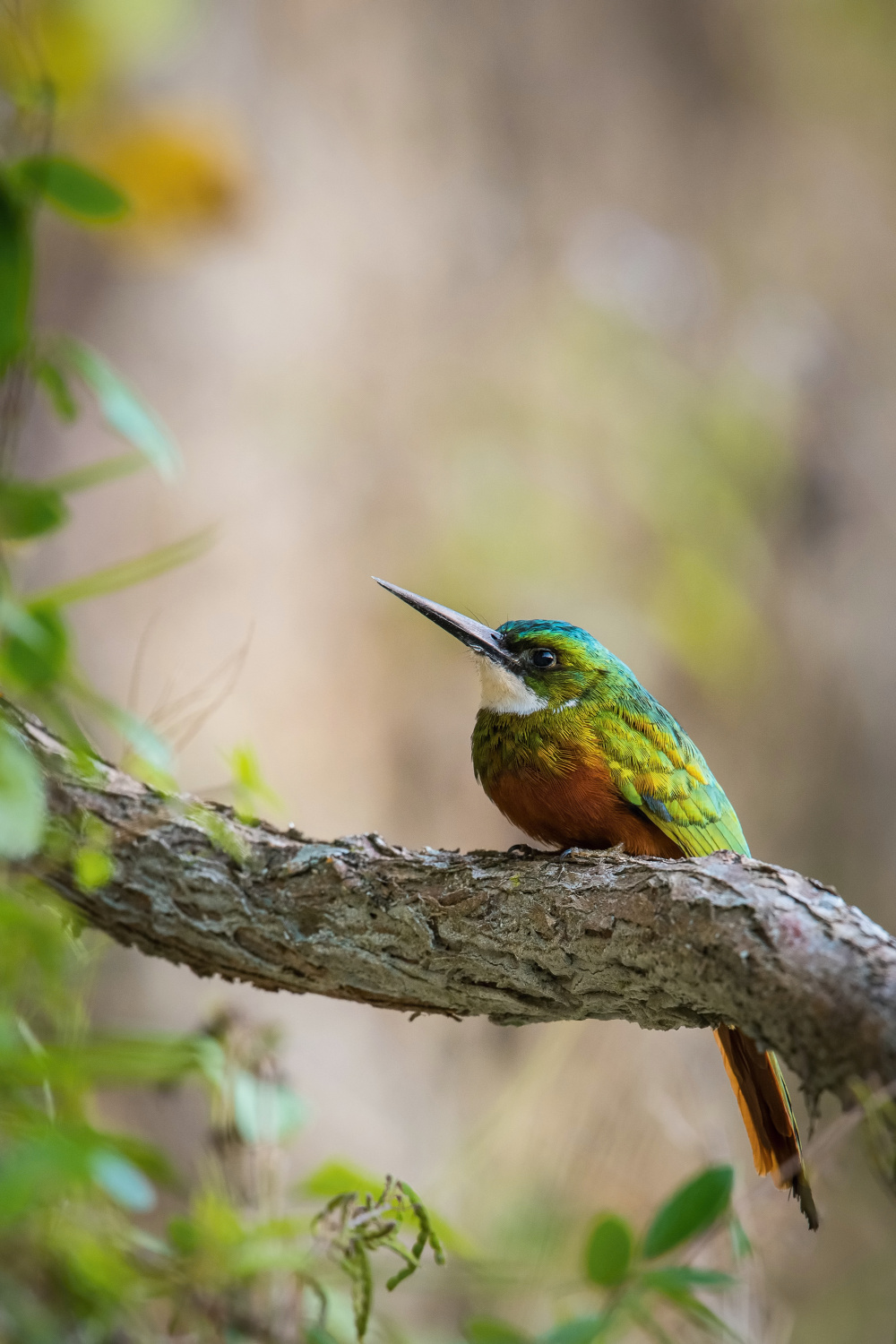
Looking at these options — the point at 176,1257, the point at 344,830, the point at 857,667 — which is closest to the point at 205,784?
the point at 344,830

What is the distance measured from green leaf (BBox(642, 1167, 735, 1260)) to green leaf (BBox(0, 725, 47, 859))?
1.01 metres

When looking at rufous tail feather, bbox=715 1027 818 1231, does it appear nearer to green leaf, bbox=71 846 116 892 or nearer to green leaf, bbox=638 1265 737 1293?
green leaf, bbox=638 1265 737 1293

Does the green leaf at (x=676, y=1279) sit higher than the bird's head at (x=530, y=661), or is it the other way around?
the bird's head at (x=530, y=661)

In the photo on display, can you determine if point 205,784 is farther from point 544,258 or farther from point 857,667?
point 857,667

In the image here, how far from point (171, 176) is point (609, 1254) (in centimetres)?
316

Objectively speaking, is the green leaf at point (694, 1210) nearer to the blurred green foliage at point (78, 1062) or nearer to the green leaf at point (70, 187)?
the blurred green foliage at point (78, 1062)

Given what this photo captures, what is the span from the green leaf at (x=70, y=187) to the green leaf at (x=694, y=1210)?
137 cm

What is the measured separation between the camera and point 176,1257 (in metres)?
1.38

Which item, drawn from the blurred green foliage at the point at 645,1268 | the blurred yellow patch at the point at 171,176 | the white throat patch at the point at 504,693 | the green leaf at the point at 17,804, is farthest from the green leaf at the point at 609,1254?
the blurred yellow patch at the point at 171,176

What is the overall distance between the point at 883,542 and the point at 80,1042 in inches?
207

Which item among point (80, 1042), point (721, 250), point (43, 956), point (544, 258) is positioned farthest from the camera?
point (721, 250)

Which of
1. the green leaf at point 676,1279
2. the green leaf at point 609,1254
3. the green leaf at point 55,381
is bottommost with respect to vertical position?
the green leaf at point 609,1254

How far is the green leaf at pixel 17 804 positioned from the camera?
0.75m

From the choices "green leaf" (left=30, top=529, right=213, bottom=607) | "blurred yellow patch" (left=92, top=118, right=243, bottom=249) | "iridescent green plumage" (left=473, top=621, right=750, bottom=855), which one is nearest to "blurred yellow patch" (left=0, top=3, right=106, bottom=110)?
"blurred yellow patch" (left=92, top=118, right=243, bottom=249)
